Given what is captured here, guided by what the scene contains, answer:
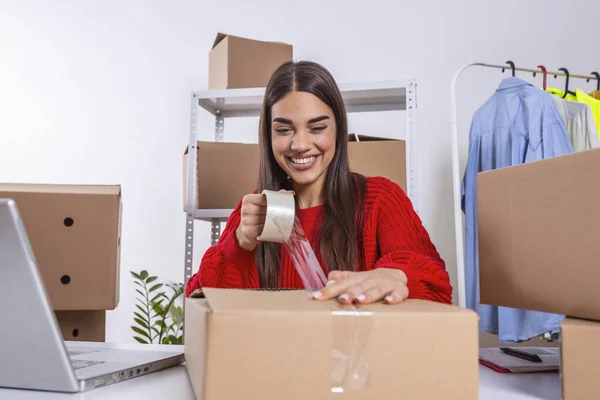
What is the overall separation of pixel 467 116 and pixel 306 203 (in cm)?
143

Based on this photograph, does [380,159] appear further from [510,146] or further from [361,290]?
[361,290]

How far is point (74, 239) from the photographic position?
40.8 inches

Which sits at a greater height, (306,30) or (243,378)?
(306,30)

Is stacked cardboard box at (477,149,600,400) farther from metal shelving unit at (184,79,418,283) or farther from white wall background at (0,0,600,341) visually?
white wall background at (0,0,600,341)

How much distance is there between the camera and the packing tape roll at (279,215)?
64 cm

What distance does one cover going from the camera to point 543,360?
74cm

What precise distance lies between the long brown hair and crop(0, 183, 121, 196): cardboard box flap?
0.32 meters

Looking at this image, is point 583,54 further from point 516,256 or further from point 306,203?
point 516,256

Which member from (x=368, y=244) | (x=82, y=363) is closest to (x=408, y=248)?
(x=368, y=244)

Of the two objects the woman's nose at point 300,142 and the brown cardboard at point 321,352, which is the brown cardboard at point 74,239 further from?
the brown cardboard at point 321,352

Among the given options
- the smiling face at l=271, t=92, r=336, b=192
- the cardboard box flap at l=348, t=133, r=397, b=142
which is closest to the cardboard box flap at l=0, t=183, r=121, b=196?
the smiling face at l=271, t=92, r=336, b=192

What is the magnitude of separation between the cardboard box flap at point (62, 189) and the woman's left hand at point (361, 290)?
66 centimetres

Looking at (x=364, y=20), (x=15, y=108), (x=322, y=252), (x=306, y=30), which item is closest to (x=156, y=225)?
(x=15, y=108)

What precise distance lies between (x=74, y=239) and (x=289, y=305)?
2.41ft
